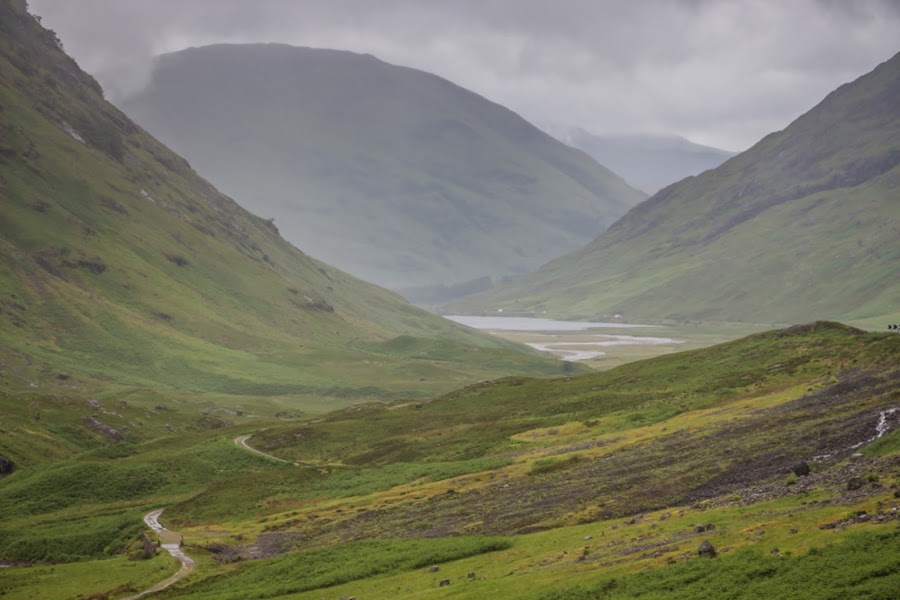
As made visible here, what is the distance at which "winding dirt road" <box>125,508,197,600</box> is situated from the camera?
66.6 m

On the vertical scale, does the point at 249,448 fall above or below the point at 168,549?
above

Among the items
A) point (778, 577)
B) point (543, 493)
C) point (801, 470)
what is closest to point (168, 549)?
point (543, 493)

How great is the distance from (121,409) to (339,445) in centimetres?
5635

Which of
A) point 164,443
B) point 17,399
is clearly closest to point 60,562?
point 164,443

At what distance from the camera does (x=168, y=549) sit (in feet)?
258

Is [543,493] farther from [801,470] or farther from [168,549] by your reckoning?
[168,549]

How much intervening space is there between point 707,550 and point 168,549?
1981 inches

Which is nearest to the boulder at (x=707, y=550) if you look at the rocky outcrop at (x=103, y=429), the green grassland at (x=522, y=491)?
the green grassland at (x=522, y=491)

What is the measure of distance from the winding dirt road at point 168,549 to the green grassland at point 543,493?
1479 millimetres

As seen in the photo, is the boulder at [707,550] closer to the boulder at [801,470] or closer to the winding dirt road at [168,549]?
the boulder at [801,470]

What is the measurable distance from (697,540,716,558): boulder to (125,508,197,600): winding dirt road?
3914 cm

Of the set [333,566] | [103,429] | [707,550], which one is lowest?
[333,566]

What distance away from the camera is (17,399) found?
512 feet

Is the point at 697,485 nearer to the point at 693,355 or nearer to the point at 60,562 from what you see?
the point at 60,562
